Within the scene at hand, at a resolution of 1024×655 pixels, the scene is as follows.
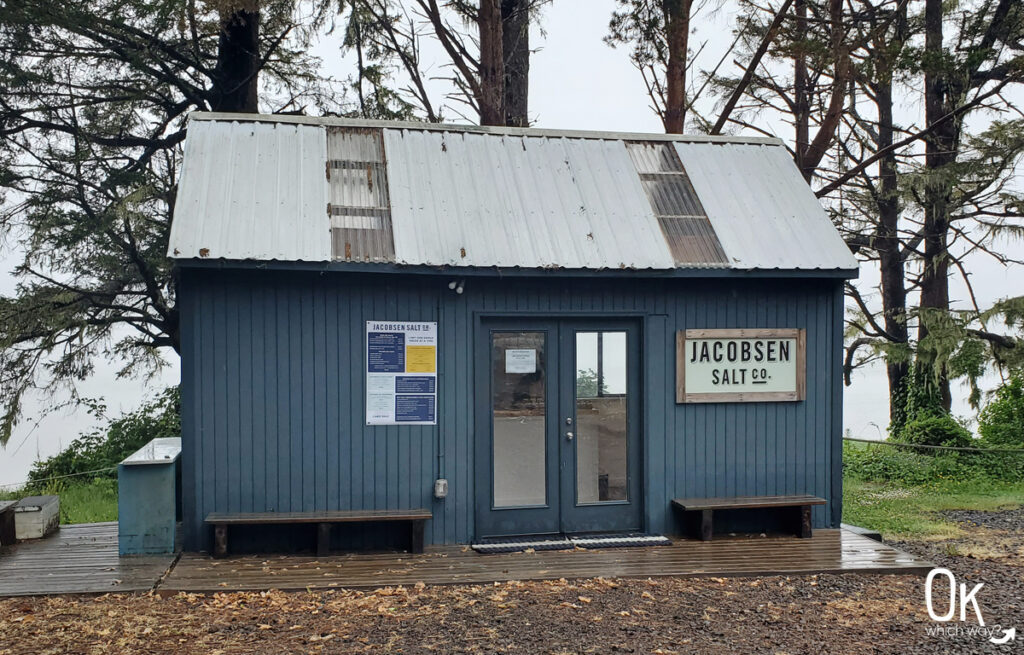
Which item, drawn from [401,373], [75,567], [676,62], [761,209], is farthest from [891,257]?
[75,567]

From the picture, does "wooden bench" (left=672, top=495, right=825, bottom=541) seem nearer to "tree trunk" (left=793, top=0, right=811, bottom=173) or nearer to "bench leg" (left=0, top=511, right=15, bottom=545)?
"bench leg" (left=0, top=511, right=15, bottom=545)

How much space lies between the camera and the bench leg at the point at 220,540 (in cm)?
688

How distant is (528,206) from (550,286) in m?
0.80

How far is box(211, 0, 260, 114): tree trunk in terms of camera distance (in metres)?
12.7

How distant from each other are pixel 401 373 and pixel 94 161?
6976mm

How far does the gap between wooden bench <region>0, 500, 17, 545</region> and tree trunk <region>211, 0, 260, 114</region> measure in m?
6.76

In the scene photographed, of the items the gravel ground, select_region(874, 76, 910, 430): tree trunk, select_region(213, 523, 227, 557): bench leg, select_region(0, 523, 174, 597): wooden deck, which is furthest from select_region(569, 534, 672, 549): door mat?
select_region(874, 76, 910, 430): tree trunk

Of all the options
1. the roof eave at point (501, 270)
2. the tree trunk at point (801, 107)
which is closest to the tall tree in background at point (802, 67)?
the tree trunk at point (801, 107)

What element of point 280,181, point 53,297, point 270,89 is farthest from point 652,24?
point 53,297

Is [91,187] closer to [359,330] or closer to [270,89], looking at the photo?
[270,89]

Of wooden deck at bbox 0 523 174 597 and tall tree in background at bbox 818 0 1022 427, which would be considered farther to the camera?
tall tree in background at bbox 818 0 1022 427

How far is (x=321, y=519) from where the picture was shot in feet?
22.7

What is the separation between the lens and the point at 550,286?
7586mm

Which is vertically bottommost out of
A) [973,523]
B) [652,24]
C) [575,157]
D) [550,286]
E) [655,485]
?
[973,523]
